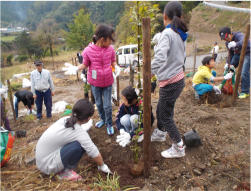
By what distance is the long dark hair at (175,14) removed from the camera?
1.65 meters

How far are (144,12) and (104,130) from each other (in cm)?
202

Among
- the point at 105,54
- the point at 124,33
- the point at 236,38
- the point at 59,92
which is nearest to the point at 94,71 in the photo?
the point at 105,54

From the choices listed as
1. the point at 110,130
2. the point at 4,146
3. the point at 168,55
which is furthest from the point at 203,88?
the point at 4,146

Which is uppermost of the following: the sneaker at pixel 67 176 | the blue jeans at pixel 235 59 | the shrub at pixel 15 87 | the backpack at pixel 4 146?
the blue jeans at pixel 235 59

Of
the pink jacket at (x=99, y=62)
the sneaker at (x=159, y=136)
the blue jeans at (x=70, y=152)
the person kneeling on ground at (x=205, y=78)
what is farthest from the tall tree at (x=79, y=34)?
the blue jeans at (x=70, y=152)

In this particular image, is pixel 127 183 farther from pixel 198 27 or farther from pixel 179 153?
pixel 198 27

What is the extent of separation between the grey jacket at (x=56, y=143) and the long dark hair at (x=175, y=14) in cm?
144

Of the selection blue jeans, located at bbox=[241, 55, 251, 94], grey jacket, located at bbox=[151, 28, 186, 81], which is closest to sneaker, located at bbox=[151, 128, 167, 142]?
grey jacket, located at bbox=[151, 28, 186, 81]

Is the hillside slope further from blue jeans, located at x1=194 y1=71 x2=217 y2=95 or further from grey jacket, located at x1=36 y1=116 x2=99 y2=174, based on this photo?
grey jacket, located at x1=36 y1=116 x2=99 y2=174

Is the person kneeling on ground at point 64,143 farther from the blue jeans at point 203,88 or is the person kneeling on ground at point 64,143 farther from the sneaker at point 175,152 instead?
the blue jeans at point 203,88

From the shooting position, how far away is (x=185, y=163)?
216 centimetres

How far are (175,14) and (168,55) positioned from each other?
404 mm

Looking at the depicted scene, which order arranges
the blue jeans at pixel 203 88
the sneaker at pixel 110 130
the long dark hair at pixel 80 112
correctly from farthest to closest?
1. the blue jeans at pixel 203 88
2. the sneaker at pixel 110 130
3. the long dark hair at pixel 80 112

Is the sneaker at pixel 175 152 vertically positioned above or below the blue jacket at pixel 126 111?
below
